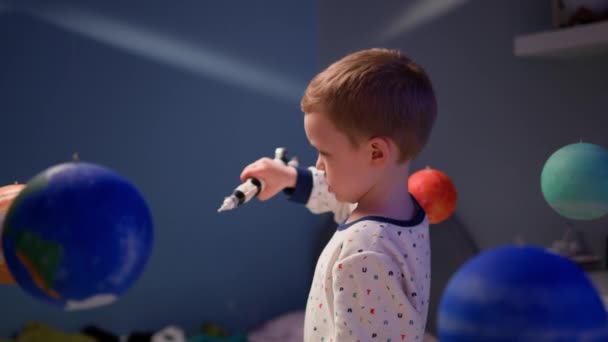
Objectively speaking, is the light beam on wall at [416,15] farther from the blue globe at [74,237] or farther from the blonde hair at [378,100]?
the blue globe at [74,237]

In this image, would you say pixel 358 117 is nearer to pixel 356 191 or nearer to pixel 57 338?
pixel 356 191

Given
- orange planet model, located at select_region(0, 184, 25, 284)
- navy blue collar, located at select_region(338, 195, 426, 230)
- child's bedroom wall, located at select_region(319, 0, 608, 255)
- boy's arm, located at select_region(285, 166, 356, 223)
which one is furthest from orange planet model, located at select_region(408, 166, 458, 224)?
child's bedroom wall, located at select_region(319, 0, 608, 255)

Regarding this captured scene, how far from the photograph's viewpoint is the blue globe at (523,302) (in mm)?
795

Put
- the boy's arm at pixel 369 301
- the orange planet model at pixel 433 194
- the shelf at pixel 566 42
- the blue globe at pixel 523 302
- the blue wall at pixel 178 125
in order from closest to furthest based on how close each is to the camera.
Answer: the blue globe at pixel 523 302
the boy's arm at pixel 369 301
the orange planet model at pixel 433 194
the shelf at pixel 566 42
the blue wall at pixel 178 125

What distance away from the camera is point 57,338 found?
274cm

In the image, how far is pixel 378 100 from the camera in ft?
→ 4.53

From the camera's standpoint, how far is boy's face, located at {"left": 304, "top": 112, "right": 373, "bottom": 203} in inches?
55.6

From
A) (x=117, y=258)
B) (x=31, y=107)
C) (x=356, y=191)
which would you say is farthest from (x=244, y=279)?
(x=117, y=258)

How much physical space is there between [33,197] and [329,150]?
563mm

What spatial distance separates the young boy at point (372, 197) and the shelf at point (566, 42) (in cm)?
151

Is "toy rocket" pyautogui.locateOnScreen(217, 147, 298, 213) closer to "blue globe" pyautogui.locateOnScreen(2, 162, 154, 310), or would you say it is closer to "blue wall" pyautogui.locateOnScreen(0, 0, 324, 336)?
"blue globe" pyautogui.locateOnScreen(2, 162, 154, 310)

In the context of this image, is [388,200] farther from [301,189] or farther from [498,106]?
[498,106]

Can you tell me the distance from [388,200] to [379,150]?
0.09m

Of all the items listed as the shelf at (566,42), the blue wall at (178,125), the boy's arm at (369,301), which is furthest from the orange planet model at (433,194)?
the blue wall at (178,125)
